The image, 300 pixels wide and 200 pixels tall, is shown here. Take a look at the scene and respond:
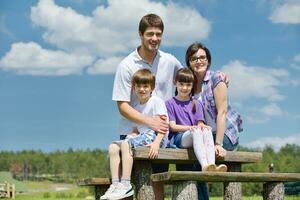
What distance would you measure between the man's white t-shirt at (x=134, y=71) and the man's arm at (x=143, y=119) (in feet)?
0.32

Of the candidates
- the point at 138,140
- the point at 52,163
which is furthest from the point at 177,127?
the point at 52,163

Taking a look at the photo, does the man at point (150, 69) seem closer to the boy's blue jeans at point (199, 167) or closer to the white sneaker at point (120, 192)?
the white sneaker at point (120, 192)

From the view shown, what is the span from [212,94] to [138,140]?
0.91 metres

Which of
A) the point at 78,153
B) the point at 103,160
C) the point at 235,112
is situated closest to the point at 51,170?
the point at 78,153

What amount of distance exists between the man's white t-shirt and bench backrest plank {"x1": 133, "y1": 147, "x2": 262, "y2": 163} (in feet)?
1.32

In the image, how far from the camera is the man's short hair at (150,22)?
6336 millimetres

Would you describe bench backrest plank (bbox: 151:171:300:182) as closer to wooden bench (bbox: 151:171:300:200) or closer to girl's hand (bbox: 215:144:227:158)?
wooden bench (bbox: 151:171:300:200)

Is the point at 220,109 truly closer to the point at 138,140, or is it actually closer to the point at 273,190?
the point at 138,140

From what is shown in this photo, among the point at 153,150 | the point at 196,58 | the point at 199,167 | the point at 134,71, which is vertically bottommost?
the point at 199,167

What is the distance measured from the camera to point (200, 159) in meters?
6.12

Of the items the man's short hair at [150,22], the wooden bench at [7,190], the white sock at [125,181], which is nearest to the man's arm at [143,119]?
the white sock at [125,181]

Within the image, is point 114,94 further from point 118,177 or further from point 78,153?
point 78,153

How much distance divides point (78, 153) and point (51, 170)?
6.72 metres

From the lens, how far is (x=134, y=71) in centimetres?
644
